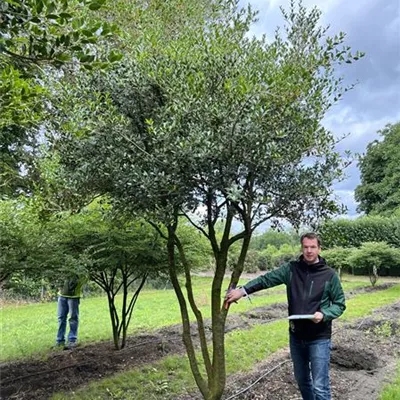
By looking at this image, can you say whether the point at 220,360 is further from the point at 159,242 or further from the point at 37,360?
the point at 37,360

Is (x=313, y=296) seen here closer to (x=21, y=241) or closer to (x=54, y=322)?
(x=21, y=241)

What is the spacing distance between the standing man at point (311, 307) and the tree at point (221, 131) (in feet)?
1.42

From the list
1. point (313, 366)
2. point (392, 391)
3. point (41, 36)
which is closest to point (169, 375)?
point (313, 366)

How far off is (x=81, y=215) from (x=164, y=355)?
9.84 ft

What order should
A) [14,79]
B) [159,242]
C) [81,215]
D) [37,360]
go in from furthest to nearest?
[37,360] < [159,242] < [81,215] < [14,79]

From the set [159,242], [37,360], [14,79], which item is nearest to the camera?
[14,79]

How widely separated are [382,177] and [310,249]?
3546cm

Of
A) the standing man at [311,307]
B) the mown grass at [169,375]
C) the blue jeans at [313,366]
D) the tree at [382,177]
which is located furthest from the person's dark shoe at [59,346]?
the tree at [382,177]

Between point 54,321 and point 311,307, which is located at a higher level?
point 311,307

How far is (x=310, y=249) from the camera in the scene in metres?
3.70

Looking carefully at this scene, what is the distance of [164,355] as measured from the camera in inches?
271

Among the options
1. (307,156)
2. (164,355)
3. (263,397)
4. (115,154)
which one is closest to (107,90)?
(115,154)

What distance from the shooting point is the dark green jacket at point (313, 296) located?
3.57m

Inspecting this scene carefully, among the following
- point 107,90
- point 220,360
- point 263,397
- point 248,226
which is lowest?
point 263,397
